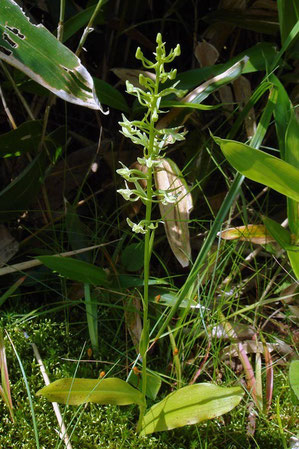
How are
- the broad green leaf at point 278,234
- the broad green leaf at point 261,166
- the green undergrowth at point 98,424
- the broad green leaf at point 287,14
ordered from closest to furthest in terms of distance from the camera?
the broad green leaf at point 261,166
the green undergrowth at point 98,424
the broad green leaf at point 278,234
the broad green leaf at point 287,14

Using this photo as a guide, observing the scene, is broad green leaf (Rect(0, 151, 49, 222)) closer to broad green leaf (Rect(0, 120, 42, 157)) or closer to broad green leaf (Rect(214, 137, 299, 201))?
broad green leaf (Rect(0, 120, 42, 157))

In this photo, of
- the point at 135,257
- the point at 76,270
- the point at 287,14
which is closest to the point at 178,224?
the point at 135,257

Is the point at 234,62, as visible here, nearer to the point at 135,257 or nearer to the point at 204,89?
the point at 204,89

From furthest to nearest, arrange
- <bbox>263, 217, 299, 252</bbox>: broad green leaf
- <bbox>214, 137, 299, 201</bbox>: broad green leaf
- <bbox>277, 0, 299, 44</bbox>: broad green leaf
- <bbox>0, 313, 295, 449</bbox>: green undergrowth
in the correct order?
<bbox>277, 0, 299, 44</bbox>: broad green leaf → <bbox>263, 217, 299, 252</bbox>: broad green leaf → <bbox>0, 313, 295, 449</bbox>: green undergrowth → <bbox>214, 137, 299, 201</bbox>: broad green leaf

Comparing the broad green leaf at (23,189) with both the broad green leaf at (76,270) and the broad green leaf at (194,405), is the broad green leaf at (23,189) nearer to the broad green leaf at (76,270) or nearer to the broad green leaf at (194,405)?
the broad green leaf at (76,270)

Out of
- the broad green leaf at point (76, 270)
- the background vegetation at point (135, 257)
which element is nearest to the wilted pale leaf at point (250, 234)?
the background vegetation at point (135, 257)

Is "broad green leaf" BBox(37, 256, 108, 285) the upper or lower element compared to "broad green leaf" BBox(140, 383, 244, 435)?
upper

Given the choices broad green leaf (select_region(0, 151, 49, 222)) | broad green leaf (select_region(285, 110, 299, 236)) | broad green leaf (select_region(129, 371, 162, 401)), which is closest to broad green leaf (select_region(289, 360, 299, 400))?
broad green leaf (select_region(129, 371, 162, 401))

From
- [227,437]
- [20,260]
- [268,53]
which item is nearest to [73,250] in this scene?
[20,260]
